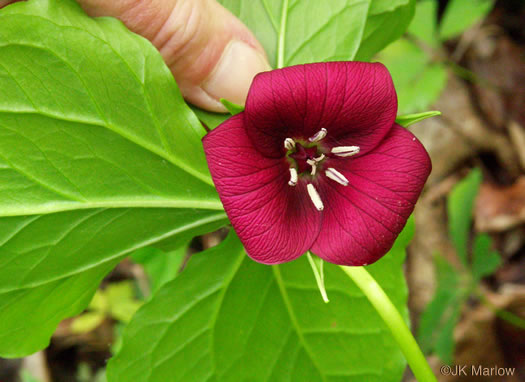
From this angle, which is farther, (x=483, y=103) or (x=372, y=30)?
(x=483, y=103)

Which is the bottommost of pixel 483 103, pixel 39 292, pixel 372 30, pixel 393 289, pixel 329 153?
pixel 483 103

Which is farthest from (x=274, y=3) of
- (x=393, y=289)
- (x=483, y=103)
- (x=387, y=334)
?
(x=483, y=103)

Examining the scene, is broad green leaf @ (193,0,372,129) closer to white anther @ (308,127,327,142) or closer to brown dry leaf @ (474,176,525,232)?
white anther @ (308,127,327,142)

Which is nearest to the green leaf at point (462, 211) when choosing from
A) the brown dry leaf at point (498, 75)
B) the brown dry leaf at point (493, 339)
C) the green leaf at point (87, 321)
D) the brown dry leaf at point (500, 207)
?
the brown dry leaf at point (493, 339)

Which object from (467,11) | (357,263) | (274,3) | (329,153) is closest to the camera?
(357,263)

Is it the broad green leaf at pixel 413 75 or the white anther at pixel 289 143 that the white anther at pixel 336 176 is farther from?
the broad green leaf at pixel 413 75

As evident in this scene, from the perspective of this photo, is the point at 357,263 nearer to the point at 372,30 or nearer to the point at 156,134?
the point at 156,134

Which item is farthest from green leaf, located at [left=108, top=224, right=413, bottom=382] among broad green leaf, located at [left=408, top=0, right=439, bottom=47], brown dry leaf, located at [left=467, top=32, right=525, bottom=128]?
brown dry leaf, located at [left=467, top=32, right=525, bottom=128]

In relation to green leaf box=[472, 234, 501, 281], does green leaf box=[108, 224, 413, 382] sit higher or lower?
higher
